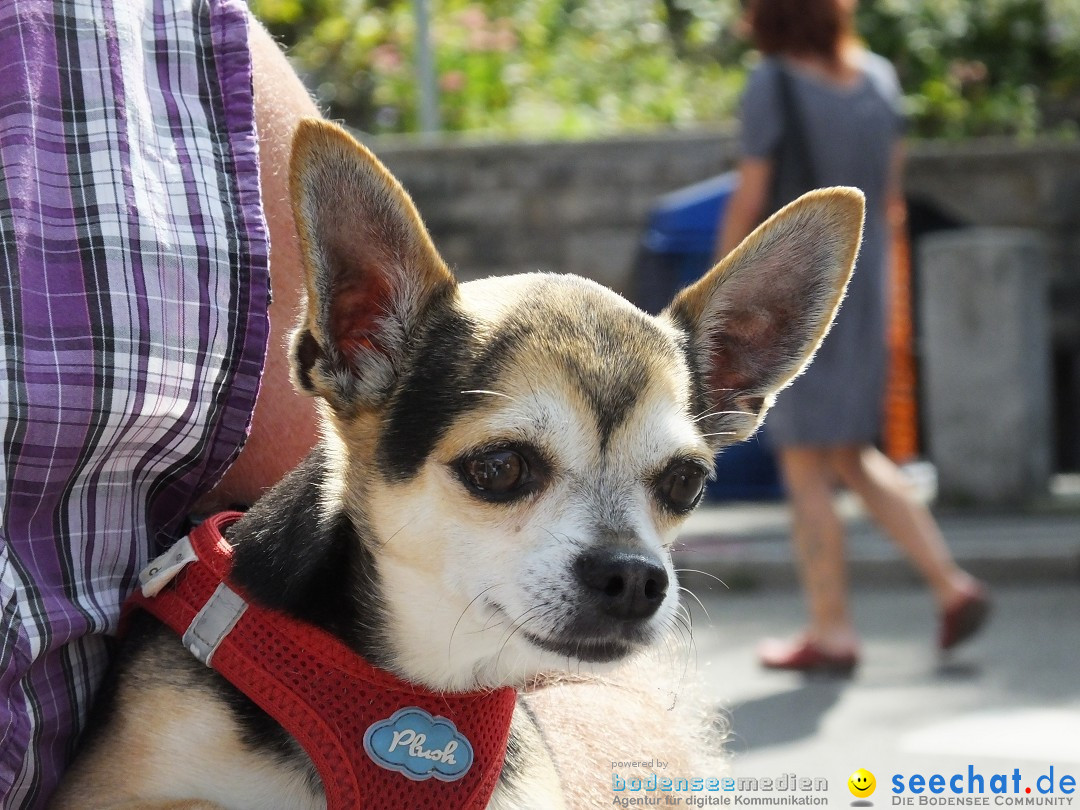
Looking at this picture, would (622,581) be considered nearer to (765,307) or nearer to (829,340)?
(765,307)

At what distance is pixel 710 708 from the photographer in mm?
2533

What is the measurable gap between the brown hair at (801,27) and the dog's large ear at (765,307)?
3568 millimetres

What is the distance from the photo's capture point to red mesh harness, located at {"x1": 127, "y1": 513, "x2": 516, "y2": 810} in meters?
1.75

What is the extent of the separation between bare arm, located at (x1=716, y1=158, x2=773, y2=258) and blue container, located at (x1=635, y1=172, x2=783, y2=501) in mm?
3023

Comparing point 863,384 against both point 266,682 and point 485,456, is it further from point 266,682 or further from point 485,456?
point 266,682

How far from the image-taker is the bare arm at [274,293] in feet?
6.75

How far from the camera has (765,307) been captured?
235cm

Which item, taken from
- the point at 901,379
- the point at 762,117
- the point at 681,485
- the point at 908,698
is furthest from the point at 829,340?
the point at 901,379

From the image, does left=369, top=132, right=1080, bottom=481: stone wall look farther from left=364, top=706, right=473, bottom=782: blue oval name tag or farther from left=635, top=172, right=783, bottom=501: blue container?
left=364, top=706, right=473, bottom=782: blue oval name tag

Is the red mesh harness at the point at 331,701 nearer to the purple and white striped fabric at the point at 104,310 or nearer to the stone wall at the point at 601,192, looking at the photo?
the purple and white striped fabric at the point at 104,310

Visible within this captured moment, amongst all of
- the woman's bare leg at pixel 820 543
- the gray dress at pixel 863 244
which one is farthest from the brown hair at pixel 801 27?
the woman's bare leg at pixel 820 543

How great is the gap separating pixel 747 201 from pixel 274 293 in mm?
3663

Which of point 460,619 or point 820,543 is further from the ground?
point 460,619

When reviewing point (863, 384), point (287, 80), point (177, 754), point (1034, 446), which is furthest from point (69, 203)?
point (1034, 446)
